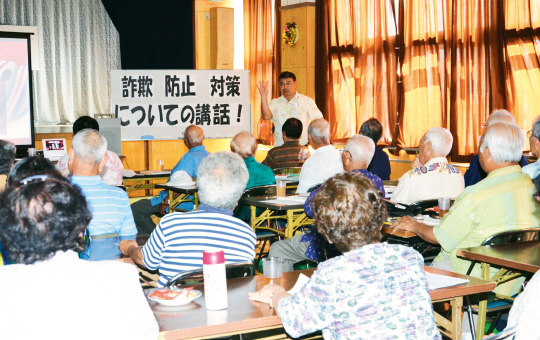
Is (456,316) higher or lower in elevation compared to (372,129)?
lower

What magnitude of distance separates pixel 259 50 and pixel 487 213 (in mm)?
8494

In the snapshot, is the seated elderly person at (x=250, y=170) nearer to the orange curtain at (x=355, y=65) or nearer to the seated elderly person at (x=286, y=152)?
the seated elderly person at (x=286, y=152)

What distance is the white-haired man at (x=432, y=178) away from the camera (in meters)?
4.32

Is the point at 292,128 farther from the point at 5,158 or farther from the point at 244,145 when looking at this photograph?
the point at 5,158

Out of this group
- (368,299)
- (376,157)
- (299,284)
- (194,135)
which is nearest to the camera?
(368,299)

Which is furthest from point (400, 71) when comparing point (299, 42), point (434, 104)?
point (299, 42)

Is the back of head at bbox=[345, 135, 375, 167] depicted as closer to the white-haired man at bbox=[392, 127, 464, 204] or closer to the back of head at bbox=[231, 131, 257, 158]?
the white-haired man at bbox=[392, 127, 464, 204]

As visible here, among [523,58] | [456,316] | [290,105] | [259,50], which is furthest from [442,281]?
[259,50]

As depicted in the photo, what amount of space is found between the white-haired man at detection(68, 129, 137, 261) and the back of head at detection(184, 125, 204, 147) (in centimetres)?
290

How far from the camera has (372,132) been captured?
5.94 metres

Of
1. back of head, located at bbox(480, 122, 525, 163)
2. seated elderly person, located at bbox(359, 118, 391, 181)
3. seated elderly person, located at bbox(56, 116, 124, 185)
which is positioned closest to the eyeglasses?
back of head, located at bbox(480, 122, 525, 163)

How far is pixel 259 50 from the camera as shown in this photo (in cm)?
1115

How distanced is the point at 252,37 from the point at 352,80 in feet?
10.2

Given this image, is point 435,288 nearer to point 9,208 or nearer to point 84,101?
point 9,208
